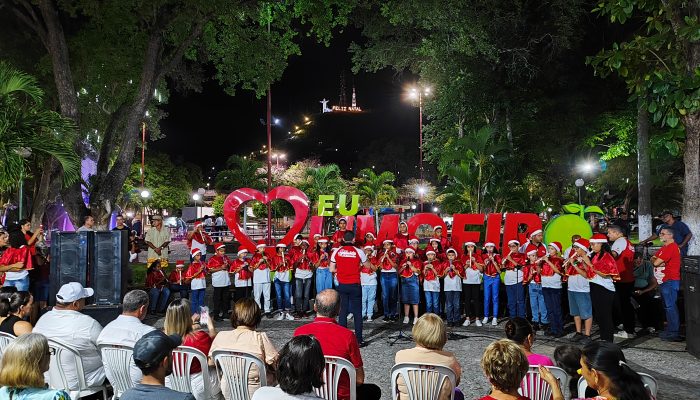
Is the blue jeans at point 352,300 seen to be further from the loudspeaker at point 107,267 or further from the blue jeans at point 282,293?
the loudspeaker at point 107,267

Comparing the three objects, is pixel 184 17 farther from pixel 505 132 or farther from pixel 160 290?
pixel 505 132

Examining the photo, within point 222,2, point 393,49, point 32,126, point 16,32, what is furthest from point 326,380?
point 393,49

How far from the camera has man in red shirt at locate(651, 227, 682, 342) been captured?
28.0 feet

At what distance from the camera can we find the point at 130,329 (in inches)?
179

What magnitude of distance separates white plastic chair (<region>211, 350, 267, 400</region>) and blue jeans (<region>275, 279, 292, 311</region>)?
694 centimetres

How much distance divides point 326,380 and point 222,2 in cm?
1061

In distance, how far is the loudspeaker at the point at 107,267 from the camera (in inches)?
381

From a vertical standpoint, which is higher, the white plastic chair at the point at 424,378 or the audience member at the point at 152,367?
the audience member at the point at 152,367

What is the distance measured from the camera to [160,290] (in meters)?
11.0

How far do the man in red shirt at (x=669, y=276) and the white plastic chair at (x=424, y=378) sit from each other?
6.39 meters

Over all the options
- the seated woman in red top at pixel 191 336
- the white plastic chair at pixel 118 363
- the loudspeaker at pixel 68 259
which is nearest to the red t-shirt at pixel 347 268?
the seated woman in red top at pixel 191 336

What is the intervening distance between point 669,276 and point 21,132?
34.3 ft

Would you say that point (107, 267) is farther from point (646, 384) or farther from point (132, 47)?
point (646, 384)

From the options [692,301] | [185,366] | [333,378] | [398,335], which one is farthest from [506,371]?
[692,301]
